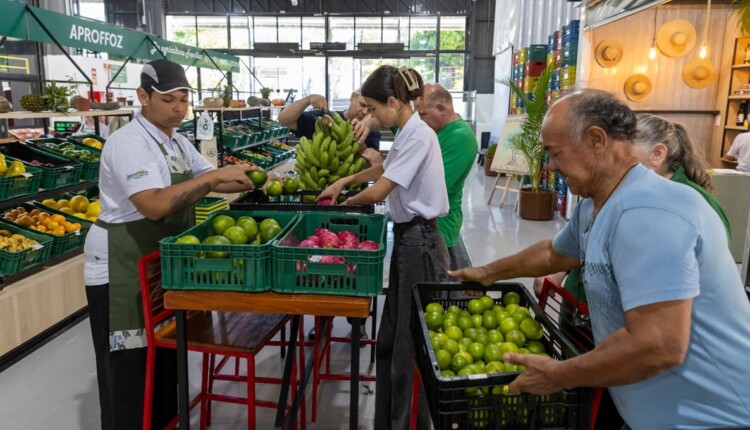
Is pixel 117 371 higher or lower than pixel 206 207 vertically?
lower

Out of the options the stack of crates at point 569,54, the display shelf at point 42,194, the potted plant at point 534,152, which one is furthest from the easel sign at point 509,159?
the display shelf at point 42,194

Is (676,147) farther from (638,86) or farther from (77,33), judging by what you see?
(638,86)

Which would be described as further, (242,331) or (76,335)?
(76,335)

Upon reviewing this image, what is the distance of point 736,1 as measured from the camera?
7.34 meters

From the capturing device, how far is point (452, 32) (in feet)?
64.6

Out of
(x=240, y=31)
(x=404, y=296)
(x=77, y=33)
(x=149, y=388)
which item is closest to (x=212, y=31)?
(x=240, y=31)

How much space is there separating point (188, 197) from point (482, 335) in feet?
4.52

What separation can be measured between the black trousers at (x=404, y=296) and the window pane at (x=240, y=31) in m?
18.9

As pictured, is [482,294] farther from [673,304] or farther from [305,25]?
[305,25]

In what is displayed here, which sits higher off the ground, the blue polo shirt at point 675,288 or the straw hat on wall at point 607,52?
the straw hat on wall at point 607,52

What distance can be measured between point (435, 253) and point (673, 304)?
5.21 ft

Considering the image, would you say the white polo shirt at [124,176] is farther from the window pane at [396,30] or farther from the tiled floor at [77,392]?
the window pane at [396,30]

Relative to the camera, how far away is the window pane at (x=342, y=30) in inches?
784

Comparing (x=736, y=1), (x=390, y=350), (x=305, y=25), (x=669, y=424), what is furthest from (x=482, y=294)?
(x=305, y=25)
